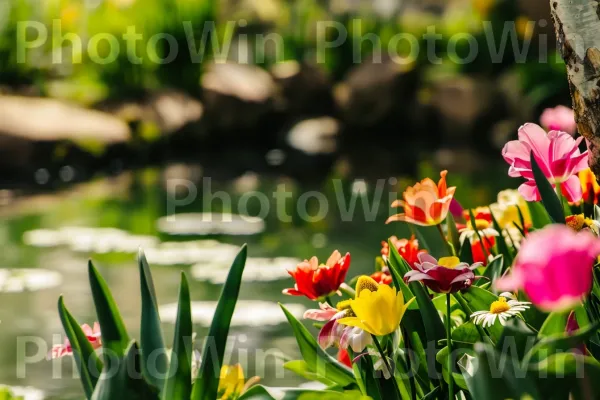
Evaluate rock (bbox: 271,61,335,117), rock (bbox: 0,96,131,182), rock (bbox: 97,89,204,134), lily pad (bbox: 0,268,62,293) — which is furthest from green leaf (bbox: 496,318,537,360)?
rock (bbox: 271,61,335,117)

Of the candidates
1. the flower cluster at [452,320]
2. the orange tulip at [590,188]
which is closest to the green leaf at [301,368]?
the flower cluster at [452,320]

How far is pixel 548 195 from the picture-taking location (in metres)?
1.33

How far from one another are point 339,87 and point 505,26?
2.03 meters

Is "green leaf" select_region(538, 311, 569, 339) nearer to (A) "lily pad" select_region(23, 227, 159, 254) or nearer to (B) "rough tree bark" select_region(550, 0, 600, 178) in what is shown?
(B) "rough tree bark" select_region(550, 0, 600, 178)

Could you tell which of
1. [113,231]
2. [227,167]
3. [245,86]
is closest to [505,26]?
[245,86]

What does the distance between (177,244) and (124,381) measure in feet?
10.7

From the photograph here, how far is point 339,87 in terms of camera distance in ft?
33.1

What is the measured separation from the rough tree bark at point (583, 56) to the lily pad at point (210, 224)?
352cm

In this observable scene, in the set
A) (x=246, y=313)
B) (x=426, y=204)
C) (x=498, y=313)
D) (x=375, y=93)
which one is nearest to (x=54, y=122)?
(x=375, y=93)

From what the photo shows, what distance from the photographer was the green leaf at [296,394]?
1402 mm

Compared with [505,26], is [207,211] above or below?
below

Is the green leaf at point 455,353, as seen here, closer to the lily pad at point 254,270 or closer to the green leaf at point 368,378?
the green leaf at point 368,378

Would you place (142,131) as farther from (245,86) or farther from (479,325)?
(479,325)

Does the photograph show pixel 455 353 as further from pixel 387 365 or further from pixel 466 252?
pixel 466 252
